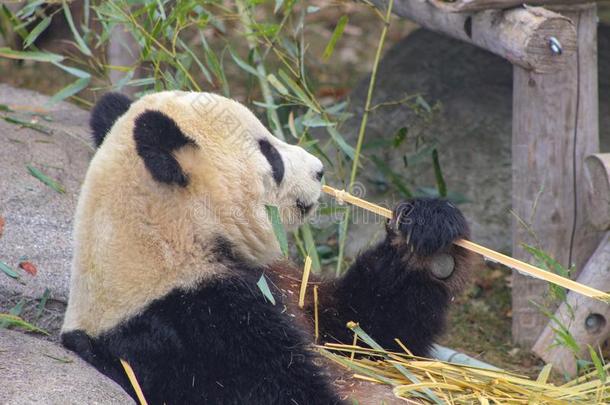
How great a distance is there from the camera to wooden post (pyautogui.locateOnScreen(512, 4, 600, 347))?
3340 mm

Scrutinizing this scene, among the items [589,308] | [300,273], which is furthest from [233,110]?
[589,308]

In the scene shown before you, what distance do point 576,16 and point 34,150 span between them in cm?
209

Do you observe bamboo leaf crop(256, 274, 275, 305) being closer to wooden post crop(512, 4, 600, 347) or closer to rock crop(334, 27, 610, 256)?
wooden post crop(512, 4, 600, 347)

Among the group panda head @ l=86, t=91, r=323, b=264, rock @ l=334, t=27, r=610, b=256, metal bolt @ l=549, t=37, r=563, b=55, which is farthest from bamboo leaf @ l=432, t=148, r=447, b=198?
panda head @ l=86, t=91, r=323, b=264

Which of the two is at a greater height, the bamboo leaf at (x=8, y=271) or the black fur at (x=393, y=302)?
the black fur at (x=393, y=302)

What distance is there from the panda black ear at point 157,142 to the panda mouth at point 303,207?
0.45 meters

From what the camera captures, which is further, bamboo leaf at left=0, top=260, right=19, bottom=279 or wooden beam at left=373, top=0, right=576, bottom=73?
wooden beam at left=373, top=0, right=576, bottom=73

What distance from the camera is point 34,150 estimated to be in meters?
3.46

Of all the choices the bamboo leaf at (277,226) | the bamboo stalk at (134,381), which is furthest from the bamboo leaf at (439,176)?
the bamboo stalk at (134,381)

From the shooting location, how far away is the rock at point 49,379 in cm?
210

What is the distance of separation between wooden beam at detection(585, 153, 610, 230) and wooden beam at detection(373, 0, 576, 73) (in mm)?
386

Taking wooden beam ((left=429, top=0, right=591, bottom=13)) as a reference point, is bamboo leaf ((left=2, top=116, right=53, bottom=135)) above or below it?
below

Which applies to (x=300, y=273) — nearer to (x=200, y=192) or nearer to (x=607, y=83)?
(x=200, y=192)

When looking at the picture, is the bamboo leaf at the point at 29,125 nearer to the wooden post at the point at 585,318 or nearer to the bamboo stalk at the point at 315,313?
the bamboo stalk at the point at 315,313
